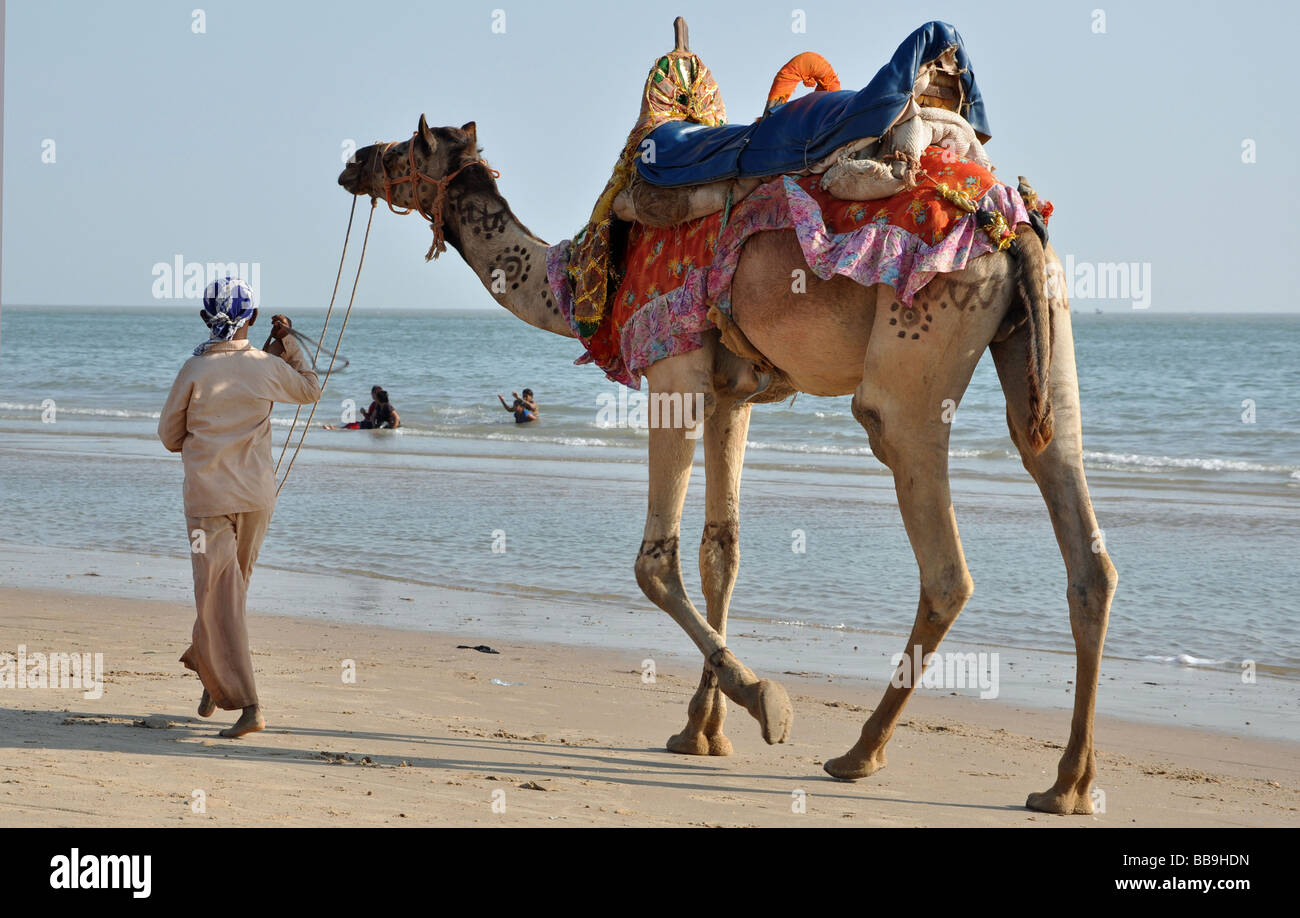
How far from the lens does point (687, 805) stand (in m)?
5.27

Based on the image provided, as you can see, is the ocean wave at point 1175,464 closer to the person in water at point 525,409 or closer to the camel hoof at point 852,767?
the person in water at point 525,409

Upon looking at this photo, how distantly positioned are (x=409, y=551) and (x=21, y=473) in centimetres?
817

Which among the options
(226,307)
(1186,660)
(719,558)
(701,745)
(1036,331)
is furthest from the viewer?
(1186,660)

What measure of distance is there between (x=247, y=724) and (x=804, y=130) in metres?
3.37

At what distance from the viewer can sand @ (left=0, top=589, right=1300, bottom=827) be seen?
498cm

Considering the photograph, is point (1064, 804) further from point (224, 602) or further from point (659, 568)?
point (224, 602)

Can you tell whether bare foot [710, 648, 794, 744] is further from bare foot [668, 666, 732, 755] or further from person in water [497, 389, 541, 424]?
person in water [497, 389, 541, 424]

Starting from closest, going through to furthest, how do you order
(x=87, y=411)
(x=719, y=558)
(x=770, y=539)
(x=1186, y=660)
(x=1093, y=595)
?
(x=1093, y=595), (x=719, y=558), (x=1186, y=660), (x=770, y=539), (x=87, y=411)

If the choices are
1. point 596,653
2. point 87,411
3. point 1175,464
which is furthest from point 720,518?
point 87,411

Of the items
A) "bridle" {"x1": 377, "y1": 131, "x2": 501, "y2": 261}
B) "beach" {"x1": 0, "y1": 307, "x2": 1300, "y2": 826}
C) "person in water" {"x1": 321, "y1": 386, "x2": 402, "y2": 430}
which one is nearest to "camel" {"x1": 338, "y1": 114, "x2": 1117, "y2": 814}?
"beach" {"x1": 0, "y1": 307, "x2": 1300, "y2": 826}

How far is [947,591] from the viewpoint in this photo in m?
5.24

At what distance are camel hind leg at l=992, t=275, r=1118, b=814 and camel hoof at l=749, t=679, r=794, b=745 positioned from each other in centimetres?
101

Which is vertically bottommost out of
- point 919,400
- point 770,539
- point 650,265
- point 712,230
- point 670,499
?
point 770,539
